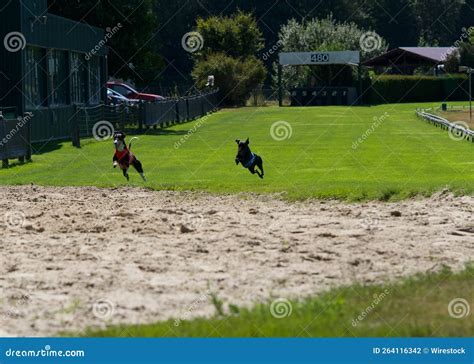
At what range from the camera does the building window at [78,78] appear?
50.5m

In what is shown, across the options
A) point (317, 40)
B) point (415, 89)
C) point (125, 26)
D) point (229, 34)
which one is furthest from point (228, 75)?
point (125, 26)

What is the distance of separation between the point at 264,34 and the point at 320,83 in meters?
23.5

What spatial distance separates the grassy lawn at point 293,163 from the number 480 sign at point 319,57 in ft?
142

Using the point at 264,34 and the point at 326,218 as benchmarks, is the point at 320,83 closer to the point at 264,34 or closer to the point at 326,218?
the point at 264,34

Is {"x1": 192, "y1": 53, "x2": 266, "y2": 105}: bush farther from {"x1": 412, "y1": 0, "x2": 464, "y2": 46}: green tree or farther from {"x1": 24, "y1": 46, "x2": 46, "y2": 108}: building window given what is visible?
{"x1": 24, "y1": 46, "x2": 46, "y2": 108}: building window

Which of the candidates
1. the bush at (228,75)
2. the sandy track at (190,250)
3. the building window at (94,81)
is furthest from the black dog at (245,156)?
the bush at (228,75)

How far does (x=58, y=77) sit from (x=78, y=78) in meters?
4.15

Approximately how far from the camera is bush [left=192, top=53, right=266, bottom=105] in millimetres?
85188

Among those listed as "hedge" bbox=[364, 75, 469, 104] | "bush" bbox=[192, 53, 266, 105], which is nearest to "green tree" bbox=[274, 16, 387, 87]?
"hedge" bbox=[364, 75, 469, 104]

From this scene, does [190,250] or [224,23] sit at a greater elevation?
[224,23]

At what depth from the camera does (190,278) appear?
46.0 ft

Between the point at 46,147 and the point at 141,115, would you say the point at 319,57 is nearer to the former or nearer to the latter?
the point at 141,115

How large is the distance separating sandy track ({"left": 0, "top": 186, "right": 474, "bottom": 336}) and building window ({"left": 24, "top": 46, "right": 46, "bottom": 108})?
20033 millimetres

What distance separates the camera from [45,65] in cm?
4509
